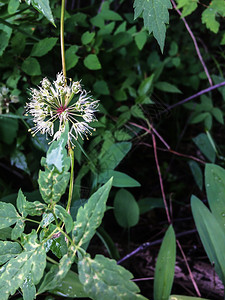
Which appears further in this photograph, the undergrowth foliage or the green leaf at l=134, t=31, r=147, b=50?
the green leaf at l=134, t=31, r=147, b=50

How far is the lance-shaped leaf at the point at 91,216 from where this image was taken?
505 millimetres

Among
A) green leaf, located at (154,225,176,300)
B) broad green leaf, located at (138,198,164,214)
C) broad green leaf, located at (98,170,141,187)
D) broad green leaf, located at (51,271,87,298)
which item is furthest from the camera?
broad green leaf, located at (138,198,164,214)

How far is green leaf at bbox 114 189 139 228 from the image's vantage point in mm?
1273

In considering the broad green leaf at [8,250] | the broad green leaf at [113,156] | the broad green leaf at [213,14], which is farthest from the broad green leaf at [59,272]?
the broad green leaf at [213,14]

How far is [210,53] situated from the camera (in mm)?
1729

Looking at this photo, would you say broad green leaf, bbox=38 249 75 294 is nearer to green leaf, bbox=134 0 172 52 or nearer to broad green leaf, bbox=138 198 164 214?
green leaf, bbox=134 0 172 52

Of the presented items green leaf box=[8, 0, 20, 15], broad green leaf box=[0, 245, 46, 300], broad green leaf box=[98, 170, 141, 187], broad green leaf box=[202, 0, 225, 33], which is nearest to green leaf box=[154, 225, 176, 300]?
broad green leaf box=[98, 170, 141, 187]

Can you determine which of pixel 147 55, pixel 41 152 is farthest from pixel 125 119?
pixel 147 55

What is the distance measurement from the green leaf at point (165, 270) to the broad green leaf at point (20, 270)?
19.9 inches

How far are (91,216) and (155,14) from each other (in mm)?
468

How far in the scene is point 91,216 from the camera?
512 mm

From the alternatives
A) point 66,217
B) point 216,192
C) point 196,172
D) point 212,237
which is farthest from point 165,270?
point 196,172

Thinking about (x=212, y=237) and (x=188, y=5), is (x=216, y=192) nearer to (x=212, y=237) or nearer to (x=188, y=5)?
(x=212, y=237)

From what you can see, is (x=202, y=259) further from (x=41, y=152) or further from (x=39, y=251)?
(x=39, y=251)
